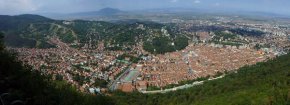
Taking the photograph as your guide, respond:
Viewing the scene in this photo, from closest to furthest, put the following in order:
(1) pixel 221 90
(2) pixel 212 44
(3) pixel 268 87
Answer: (3) pixel 268 87, (1) pixel 221 90, (2) pixel 212 44

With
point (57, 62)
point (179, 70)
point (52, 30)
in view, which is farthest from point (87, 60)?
point (52, 30)

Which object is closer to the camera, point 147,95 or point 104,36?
point 147,95

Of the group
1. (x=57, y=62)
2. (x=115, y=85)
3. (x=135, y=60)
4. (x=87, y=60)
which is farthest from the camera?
(x=135, y=60)

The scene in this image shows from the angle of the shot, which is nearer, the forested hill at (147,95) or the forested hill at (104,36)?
the forested hill at (147,95)

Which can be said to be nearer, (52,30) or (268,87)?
(268,87)

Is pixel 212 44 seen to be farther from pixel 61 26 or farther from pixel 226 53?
pixel 61 26

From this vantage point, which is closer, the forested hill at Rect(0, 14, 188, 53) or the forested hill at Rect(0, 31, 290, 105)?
the forested hill at Rect(0, 31, 290, 105)

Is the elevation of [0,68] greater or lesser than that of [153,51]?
greater

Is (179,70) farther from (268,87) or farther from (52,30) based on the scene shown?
(52,30)
